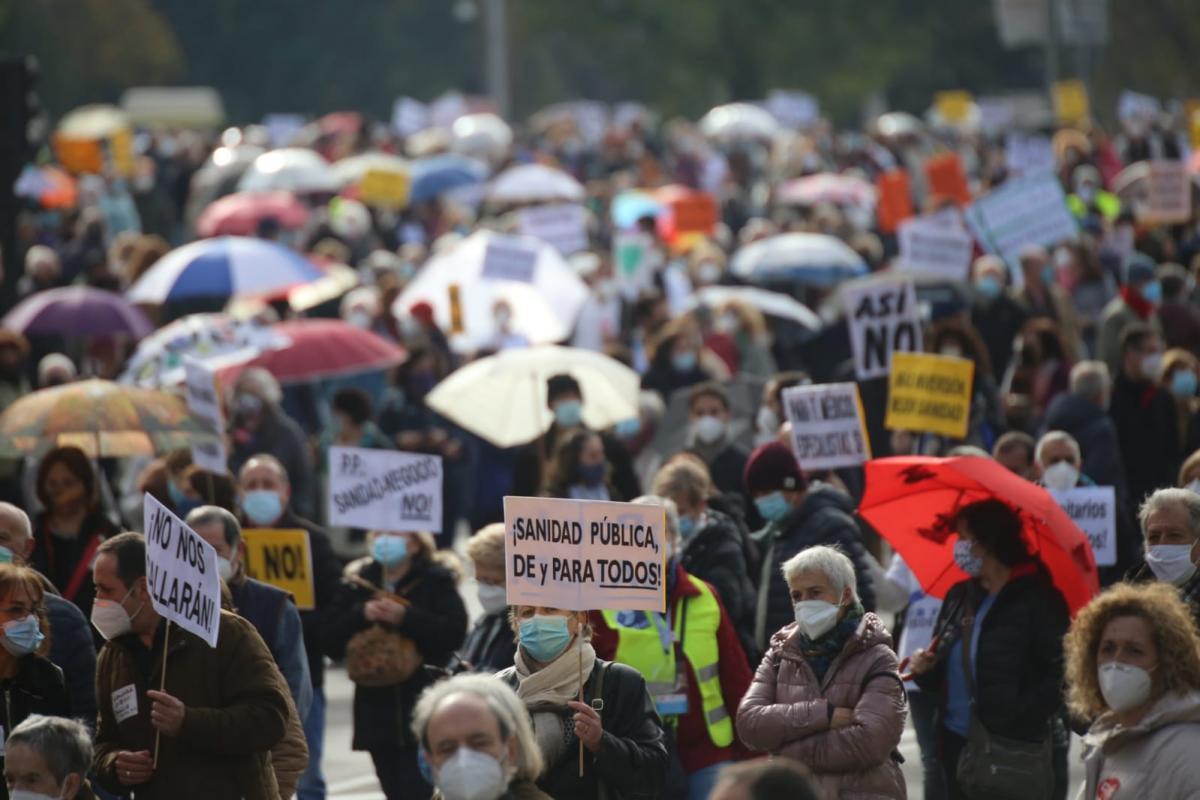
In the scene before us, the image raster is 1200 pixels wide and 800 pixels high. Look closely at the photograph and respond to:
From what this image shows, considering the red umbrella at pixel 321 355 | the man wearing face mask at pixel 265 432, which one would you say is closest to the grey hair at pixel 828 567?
the man wearing face mask at pixel 265 432

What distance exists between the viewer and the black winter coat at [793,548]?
952 centimetres

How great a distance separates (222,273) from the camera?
19.5 meters

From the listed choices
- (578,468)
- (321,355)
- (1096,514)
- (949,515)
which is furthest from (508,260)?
(949,515)

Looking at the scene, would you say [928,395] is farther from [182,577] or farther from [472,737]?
[472,737]

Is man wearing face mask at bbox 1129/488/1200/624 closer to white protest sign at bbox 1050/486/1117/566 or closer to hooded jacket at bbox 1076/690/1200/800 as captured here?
hooded jacket at bbox 1076/690/1200/800

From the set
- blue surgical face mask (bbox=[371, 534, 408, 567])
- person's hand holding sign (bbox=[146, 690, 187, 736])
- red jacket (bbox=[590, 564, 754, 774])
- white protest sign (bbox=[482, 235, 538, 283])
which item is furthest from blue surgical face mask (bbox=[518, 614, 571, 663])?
white protest sign (bbox=[482, 235, 538, 283])

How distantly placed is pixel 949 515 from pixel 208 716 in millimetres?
3141

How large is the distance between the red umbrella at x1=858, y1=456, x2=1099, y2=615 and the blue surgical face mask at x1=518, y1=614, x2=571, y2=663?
1.88m

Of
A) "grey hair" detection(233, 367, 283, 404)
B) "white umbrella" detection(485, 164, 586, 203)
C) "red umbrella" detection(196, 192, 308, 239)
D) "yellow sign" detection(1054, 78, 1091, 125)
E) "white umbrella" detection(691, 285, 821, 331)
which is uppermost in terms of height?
"yellow sign" detection(1054, 78, 1091, 125)

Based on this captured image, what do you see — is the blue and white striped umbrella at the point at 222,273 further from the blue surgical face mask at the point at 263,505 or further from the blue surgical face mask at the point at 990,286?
the blue surgical face mask at the point at 263,505

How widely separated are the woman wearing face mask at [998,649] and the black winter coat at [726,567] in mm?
932

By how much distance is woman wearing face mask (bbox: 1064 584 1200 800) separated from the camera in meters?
6.23

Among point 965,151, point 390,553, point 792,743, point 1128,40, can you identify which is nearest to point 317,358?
point 390,553

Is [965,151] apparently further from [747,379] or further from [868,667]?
[868,667]
